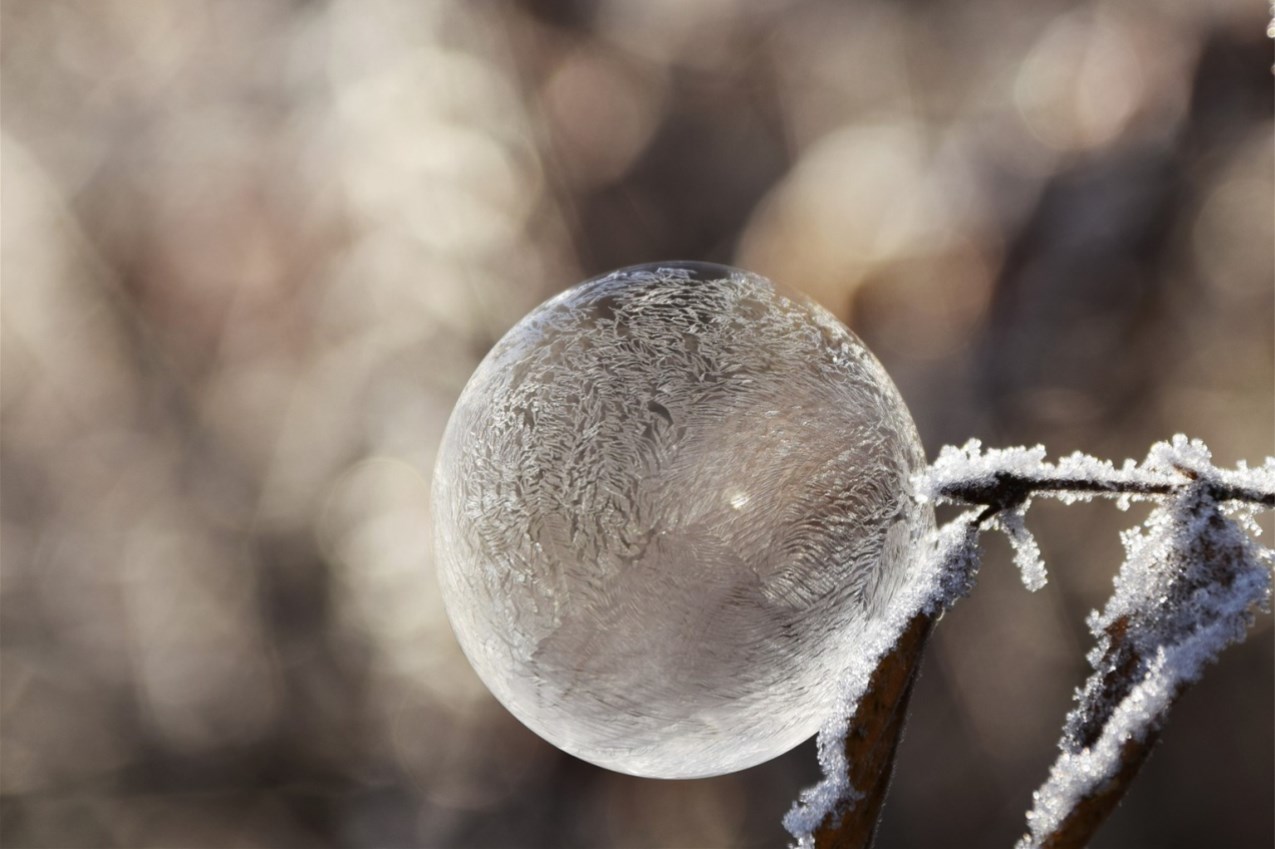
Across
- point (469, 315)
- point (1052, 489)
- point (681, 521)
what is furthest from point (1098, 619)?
point (469, 315)

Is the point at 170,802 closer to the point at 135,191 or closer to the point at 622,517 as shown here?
the point at 135,191

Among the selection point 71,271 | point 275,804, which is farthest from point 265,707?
point 71,271

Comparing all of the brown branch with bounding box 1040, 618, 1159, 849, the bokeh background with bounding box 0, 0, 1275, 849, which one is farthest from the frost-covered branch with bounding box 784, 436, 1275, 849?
the bokeh background with bounding box 0, 0, 1275, 849

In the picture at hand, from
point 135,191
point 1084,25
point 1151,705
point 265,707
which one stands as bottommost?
point 1151,705

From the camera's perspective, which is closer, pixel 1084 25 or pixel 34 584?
pixel 1084 25

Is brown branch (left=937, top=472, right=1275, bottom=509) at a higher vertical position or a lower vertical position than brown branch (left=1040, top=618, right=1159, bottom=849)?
higher

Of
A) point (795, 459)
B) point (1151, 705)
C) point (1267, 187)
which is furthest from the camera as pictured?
point (1267, 187)

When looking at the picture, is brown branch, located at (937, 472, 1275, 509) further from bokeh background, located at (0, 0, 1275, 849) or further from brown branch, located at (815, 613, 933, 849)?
bokeh background, located at (0, 0, 1275, 849)

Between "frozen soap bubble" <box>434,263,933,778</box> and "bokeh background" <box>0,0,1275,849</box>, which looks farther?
"bokeh background" <box>0,0,1275,849</box>
